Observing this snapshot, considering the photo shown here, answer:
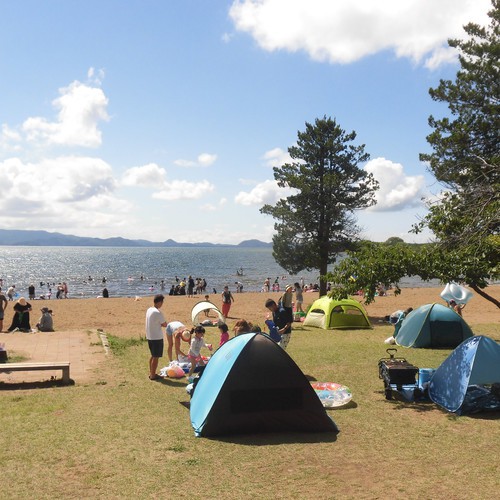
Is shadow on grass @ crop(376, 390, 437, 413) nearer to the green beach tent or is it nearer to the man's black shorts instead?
the man's black shorts

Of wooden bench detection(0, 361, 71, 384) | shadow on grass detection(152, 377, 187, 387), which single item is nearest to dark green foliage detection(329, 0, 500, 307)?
shadow on grass detection(152, 377, 187, 387)

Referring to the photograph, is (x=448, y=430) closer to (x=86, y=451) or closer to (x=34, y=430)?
(x=86, y=451)

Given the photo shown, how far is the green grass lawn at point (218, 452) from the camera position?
584 centimetres


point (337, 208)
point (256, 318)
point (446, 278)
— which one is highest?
point (337, 208)

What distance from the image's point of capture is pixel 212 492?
5.71 m

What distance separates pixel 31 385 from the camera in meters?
10.8

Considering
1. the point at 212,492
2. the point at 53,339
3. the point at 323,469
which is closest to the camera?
the point at 212,492

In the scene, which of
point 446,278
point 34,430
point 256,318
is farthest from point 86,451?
point 256,318

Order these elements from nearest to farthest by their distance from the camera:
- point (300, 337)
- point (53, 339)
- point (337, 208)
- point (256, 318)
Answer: point (53, 339)
point (300, 337)
point (256, 318)
point (337, 208)

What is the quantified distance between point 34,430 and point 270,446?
3.69 metres

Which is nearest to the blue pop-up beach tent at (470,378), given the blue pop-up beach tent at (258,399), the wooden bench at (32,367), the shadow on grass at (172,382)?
the blue pop-up beach tent at (258,399)

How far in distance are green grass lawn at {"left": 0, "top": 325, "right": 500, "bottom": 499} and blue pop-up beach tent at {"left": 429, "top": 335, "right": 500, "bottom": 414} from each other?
0.32 m

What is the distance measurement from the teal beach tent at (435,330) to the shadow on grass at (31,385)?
418 inches

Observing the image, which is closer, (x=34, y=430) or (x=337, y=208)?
(x=34, y=430)
